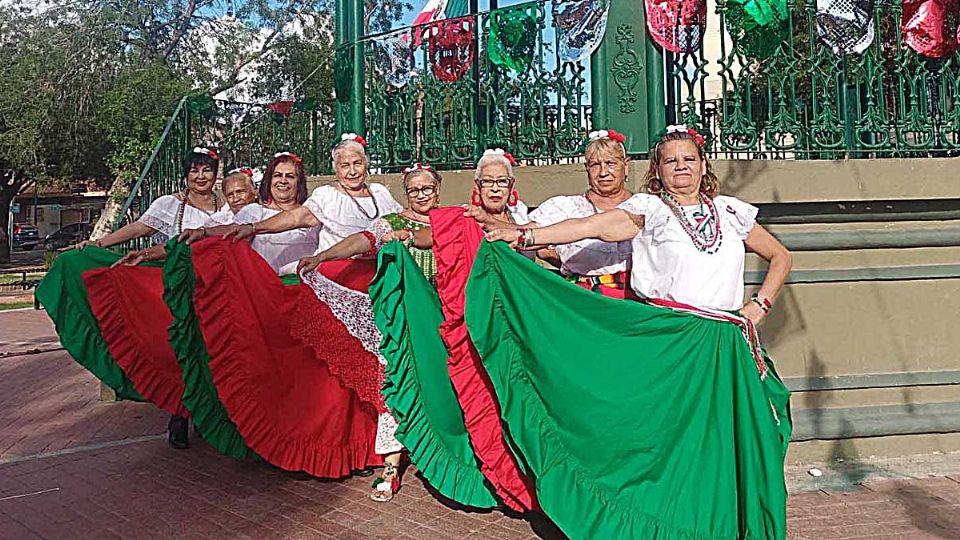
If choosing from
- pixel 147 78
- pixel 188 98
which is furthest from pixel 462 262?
pixel 147 78

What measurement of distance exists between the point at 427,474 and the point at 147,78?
22.1 meters

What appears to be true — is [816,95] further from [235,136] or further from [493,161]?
[235,136]

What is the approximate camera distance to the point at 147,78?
23.7 metres

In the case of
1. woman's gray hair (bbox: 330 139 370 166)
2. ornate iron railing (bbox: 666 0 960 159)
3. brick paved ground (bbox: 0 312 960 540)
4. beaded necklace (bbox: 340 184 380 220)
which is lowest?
brick paved ground (bbox: 0 312 960 540)

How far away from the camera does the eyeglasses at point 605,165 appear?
15.0 feet

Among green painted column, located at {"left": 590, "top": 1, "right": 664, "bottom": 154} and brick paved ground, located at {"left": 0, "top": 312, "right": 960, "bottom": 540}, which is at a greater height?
green painted column, located at {"left": 590, "top": 1, "right": 664, "bottom": 154}

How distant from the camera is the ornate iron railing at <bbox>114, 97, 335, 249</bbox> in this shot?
8883mm

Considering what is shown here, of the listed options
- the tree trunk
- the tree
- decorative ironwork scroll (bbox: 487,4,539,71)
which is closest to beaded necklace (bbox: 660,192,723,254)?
decorative ironwork scroll (bbox: 487,4,539,71)

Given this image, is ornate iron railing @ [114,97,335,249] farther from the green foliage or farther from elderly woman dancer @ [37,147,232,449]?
the green foliage

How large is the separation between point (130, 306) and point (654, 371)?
3894 mm

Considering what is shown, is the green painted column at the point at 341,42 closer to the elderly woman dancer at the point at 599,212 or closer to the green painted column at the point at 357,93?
the green painted column at the point at 357,93

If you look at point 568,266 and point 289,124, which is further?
point 289,124

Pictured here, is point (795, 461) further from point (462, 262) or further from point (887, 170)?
point (462, 262)

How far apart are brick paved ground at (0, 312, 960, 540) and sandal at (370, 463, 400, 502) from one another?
6 cm
